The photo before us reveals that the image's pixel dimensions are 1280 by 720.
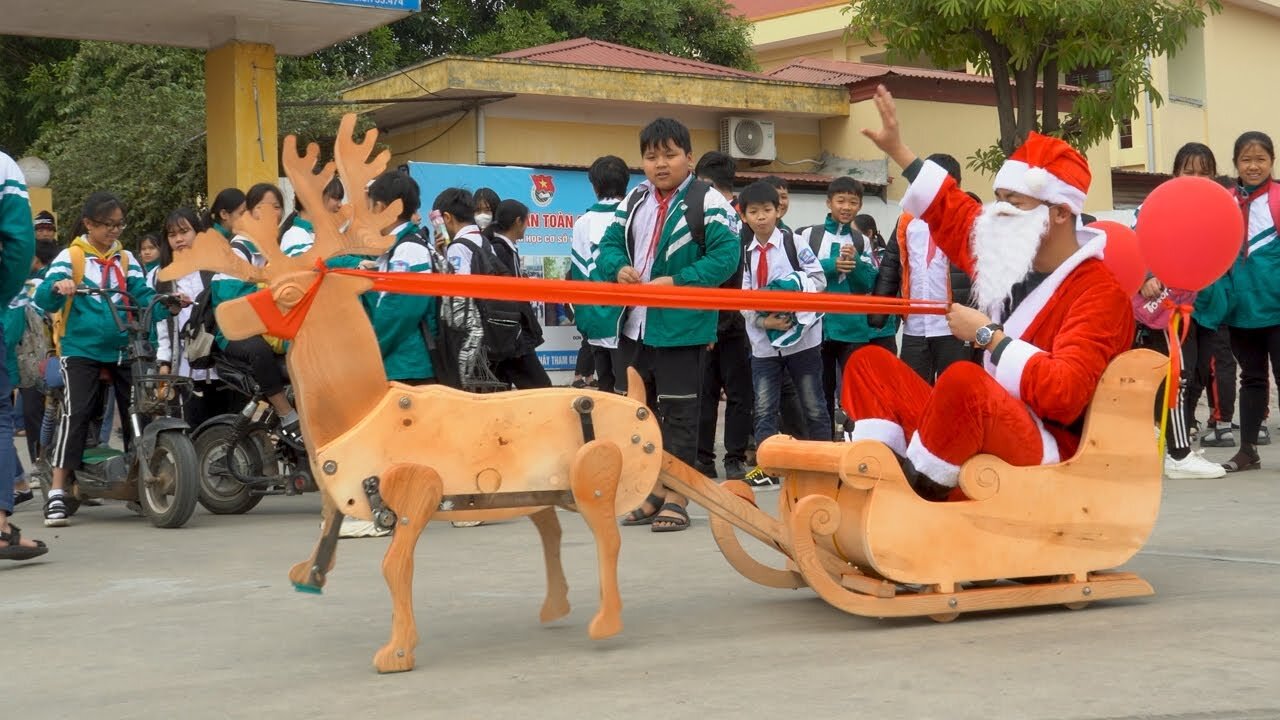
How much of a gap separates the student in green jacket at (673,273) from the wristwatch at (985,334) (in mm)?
2244

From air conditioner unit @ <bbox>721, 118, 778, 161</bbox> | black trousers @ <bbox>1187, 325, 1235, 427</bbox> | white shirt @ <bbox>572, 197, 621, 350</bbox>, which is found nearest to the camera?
white shirt @ <bbox>572, 197, 621, 350</bbox>

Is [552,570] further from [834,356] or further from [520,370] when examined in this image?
[834,356]

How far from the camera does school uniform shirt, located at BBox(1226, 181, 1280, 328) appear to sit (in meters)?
8.66

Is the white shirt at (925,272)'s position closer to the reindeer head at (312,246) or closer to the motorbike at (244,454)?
the motorbike at (244,454)

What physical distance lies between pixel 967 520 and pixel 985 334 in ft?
2.11

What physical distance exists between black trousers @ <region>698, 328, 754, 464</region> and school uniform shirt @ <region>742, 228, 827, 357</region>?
38cm

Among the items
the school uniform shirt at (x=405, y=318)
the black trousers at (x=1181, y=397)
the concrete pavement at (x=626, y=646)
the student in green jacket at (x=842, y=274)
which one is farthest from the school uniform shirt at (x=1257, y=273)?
the school uniform shirt at (x=405, y=318)

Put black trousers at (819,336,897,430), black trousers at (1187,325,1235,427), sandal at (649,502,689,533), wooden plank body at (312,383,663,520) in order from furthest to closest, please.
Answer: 1. black trousers at (819,336,897,430)
2. black trousers at (1187,325,1235,427)
3. sandal at (649,502,689,533)
4. wooden plank body at (312,383,663,520)

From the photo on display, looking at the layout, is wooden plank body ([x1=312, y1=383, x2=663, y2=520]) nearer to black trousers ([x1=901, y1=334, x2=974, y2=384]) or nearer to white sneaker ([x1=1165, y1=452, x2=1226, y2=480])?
black trousers ([x1=901, y1=334, x2=974, y2=384])

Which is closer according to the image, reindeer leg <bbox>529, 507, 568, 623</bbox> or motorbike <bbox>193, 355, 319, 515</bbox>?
reindeer leg <bbox>529, 507, 568, 623</bbox>

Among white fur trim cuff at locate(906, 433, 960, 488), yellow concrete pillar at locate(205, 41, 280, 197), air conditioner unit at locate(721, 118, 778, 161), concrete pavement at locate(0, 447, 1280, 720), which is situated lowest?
concrete pavement at locate(0, 447, 1280, 720)

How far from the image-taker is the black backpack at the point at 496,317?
827 cm

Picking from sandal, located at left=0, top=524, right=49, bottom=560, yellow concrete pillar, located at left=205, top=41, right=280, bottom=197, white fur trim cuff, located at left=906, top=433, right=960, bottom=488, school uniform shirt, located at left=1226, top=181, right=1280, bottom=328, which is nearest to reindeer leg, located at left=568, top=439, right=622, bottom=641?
white fur trim cuff, located at left=906, top=433, right=960, bottom=488

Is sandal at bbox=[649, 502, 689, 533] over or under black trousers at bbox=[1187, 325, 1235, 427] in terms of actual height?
Answer: under
